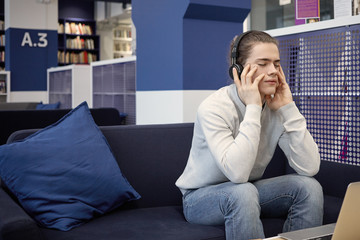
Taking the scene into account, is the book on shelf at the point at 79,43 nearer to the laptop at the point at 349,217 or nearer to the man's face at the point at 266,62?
the man's face at the point at 266,62

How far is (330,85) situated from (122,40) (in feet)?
37.8

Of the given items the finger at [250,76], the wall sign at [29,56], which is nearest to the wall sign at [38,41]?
the wall sign at [29,56]

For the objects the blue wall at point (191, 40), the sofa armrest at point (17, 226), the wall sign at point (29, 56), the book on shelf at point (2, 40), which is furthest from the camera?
the book on shelf at point (2, 40)

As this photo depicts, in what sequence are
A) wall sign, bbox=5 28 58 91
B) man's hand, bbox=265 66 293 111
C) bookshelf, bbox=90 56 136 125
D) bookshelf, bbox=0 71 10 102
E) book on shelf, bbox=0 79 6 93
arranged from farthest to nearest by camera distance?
wall sign, bbox=5 28 58 91 → book on shelf, bbox=0 79 6 93 → bookshelf, bbox=0 71 10 102 → bookshelf, bbox=90 56 136 125 → man's hand, bbox=265 66 293 111

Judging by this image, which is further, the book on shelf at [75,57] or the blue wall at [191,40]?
the book on shelf at [75,57]

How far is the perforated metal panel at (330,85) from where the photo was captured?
8.05 feet

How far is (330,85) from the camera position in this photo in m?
2.59

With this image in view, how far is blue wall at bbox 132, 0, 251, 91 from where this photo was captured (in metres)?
3.69

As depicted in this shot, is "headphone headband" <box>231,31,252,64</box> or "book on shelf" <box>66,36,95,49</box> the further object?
"book on shelf" <box>66,36,95,49</box>

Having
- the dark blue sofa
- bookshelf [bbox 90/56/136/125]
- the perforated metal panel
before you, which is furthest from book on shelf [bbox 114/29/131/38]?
the dark blue sofa

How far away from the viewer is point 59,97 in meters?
8.19

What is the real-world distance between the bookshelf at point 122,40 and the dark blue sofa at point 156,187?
37.7ft

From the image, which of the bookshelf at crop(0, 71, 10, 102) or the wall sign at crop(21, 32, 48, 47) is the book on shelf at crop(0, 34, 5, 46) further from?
the bookshelf at crop(0, 71, 10, 102)

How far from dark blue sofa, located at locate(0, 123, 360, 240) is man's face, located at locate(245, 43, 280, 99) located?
541 millimetres
